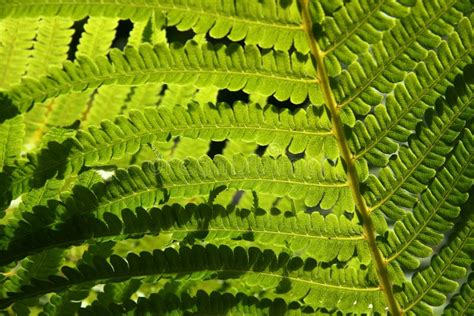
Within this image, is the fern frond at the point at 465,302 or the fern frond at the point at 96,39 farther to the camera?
the fern frond at the point at 96,39

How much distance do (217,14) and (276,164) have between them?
23 cm

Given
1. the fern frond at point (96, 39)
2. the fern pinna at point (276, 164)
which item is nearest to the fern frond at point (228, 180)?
the fern pinna at point (276, 164)

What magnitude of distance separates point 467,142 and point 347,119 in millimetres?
167

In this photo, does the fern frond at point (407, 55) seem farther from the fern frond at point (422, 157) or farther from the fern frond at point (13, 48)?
the fern frond at point (13, 48)

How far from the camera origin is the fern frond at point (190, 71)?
914 mm

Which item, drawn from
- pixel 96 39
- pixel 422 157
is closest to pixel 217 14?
pixel 422 157

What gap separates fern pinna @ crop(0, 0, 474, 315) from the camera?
90 centimetres

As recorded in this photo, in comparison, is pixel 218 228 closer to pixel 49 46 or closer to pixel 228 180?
pixel 228 180

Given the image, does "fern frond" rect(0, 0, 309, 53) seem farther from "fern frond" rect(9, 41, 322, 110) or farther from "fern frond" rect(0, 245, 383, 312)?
"fern frond" rect(0, 245, 383, 312)

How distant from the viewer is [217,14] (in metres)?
0.90

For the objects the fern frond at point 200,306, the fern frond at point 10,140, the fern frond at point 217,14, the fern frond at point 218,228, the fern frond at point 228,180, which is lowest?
the fern frond at point 200,306

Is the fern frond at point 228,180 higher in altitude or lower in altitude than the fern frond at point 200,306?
higher

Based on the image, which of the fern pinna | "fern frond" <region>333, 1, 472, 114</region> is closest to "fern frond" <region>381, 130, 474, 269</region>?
the fern pinna

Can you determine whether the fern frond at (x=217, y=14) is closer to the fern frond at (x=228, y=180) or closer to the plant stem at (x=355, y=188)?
the plant stem at (x=355, y=188)
